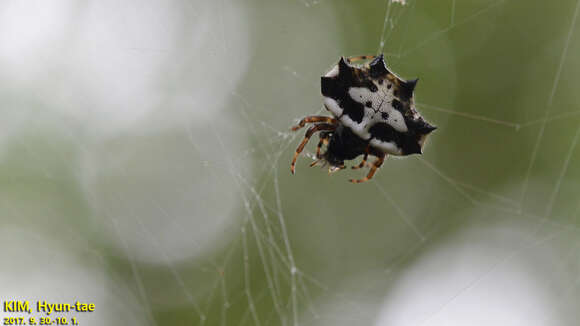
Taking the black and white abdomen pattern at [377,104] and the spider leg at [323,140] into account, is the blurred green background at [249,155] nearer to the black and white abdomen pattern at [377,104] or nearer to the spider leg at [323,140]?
the spider leg at [323,140]

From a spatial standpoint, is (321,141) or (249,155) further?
(249,155)

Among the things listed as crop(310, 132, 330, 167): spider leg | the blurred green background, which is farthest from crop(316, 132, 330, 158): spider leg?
the blurred green background

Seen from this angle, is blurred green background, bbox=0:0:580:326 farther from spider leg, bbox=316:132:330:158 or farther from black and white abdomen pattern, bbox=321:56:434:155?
black and white abdomen pattern, bbox=321:56:434:155

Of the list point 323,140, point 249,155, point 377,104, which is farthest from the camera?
point 249,155

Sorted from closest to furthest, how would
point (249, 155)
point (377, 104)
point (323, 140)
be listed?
point (377, 104) → point (323, 140) → point (249, 155)

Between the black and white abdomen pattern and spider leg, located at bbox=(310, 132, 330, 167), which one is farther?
spider leg, located at bbox=(310, 132, 330, 167)

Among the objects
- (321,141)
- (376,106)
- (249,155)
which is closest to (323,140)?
(321,141)

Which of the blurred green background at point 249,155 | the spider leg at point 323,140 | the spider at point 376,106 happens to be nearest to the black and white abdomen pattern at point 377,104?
the spider at point 376,106

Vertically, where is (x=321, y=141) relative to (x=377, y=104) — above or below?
above

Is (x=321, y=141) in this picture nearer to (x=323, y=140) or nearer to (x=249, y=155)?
(x=323, y=140)
